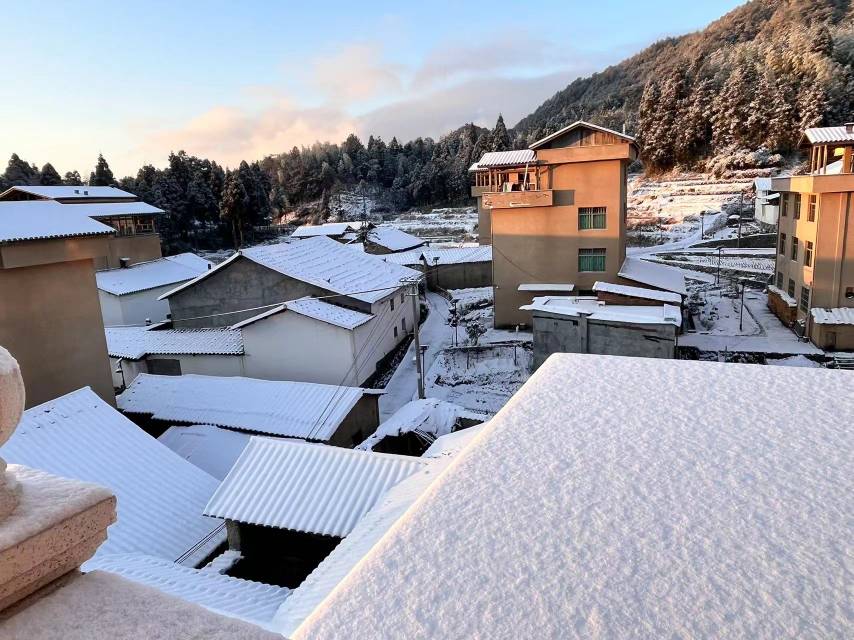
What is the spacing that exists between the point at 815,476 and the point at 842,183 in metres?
19.8

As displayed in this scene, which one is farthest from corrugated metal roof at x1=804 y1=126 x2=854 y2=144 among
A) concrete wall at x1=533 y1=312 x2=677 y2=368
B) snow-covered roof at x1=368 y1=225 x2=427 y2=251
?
snow-covered roof at x1=368 y1=225 x2=427 y2=251

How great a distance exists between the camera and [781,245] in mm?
24266

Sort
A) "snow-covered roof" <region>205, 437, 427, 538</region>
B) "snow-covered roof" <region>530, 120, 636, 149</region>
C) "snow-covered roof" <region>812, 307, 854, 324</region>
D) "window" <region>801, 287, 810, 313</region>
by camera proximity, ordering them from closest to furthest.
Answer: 1. "snow-covered roof" <region>205, 437, 427, 538</region>
2. "snow-covered roof" <region>812, 307, 854, 324</region>
3. "window" <region>801, 287, 810, 313</region>
4. "snow-covered roof" <region>530, 120, 636, 149</region>

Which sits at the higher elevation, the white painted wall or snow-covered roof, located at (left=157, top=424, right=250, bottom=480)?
the white painted wall

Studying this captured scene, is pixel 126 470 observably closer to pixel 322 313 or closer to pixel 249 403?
A: pixel 249 403

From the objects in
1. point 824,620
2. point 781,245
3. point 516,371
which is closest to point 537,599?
point 824,620

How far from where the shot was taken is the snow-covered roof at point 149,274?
89.0ft

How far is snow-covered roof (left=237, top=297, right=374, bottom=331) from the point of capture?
1711cm

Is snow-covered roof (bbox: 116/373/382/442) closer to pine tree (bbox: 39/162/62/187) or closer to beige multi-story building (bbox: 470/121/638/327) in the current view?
beige multi-story building (bbox: 470/121/638/327)

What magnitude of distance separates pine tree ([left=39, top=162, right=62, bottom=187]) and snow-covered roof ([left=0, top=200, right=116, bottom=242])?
46.7m

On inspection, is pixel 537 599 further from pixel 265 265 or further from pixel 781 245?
pixel 781 245

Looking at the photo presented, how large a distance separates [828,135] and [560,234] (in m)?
9.76

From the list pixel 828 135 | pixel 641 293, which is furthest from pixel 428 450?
pixel 828 135

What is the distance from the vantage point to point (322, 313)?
693 inches
